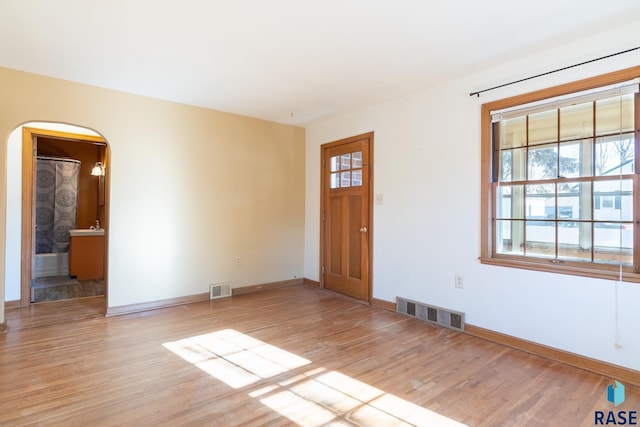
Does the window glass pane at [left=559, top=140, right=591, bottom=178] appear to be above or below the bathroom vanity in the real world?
above

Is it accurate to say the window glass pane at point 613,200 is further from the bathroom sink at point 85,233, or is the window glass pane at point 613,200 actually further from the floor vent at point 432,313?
the bathroom sink at point 85,233

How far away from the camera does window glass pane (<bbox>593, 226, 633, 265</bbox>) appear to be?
2.58 meters

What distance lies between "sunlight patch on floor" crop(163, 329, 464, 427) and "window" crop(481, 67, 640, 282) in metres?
1.82

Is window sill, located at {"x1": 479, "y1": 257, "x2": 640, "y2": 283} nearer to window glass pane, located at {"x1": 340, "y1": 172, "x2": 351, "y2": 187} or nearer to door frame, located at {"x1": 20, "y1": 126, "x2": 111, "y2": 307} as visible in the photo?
window glass pane, located at {"x1": 340, "y1": 172, "x2": 351, "y2": 187}

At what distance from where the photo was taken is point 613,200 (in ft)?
8.69

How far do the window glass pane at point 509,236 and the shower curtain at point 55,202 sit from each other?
721cm

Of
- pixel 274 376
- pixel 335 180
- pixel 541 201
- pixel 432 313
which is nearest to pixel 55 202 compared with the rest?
pixel 335 180

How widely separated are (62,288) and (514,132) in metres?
6.50

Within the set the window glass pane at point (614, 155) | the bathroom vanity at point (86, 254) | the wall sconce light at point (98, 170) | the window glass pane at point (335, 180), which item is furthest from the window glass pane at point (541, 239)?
the wall sconce light at point (98, 170)

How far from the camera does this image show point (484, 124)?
333 cm

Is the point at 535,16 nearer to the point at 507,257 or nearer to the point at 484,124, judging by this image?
the point at 484,124

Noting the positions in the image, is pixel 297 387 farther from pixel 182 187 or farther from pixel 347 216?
pixel 182 187

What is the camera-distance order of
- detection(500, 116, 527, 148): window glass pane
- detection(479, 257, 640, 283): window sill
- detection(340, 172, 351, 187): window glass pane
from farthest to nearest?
detection(340, 172, 351, 187): window glass pane < detection(500, 116, 527, 148): window glass pane < detection(479, 257, 640, 283): window sill

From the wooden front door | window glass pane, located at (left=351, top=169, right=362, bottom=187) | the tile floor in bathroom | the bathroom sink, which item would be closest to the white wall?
the wooden front door
